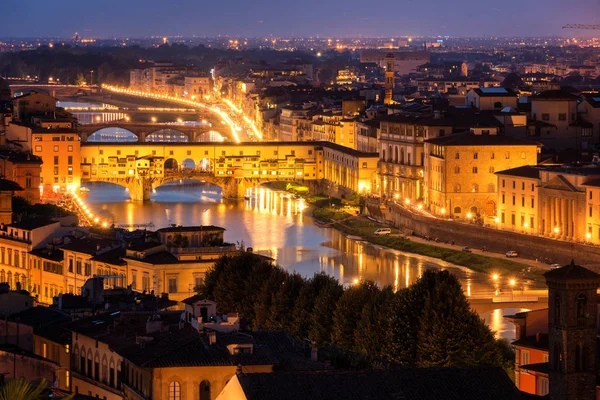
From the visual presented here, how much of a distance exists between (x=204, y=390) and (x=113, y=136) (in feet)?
134

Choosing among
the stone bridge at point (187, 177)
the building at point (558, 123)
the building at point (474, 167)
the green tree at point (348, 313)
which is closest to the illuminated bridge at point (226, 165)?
the stone bridge at point (187, 177)

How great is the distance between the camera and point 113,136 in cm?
5028

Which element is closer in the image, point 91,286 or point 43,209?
point 91,286

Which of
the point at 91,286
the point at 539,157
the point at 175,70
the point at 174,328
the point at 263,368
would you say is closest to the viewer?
the point at 263,368

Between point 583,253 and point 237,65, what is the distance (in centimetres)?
6823

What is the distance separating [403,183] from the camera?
1236 inches

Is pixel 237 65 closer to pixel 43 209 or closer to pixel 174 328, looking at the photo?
pixel 43 209

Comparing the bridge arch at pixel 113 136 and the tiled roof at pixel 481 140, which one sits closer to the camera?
the tiled roof at pixel 481 140

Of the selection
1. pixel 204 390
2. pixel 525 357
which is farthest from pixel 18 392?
pixel 525 357

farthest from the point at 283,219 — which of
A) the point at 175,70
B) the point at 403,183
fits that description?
the point at 175,70

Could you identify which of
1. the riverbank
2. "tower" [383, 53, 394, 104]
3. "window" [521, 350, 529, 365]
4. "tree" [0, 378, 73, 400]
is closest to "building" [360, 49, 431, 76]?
"tower" [383, 53, 394, 104]

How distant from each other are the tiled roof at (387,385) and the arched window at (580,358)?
515 millimetres

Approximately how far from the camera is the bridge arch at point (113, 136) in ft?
158

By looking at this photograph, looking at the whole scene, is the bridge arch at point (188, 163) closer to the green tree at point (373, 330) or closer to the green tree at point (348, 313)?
the green tree at point (348, 313)
